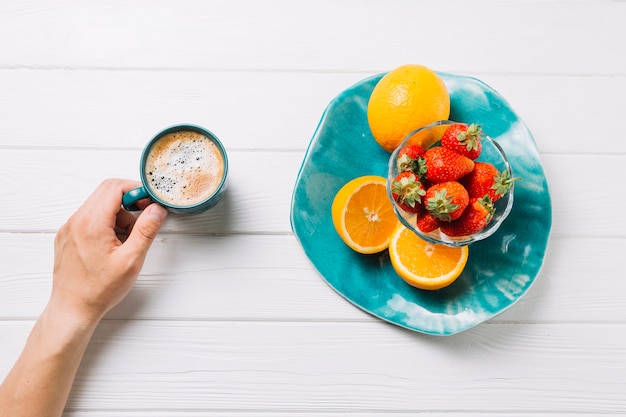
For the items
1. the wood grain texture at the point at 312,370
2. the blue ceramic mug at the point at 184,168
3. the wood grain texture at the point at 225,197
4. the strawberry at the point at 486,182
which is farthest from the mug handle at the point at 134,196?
the strawberry at the point at 486,182

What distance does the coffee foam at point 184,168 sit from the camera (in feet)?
2.90

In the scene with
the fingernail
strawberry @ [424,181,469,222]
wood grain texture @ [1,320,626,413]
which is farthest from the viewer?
wood grain texture @ [1,320,626,413]

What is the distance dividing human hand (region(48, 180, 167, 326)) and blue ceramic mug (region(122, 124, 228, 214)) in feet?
0.11

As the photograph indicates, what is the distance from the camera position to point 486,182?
32.2 inches

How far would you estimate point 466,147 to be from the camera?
0.81m

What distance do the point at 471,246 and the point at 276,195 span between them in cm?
37

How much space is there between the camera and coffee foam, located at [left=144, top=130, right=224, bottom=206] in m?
0.88

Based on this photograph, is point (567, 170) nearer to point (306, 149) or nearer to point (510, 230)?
point (510, 230)

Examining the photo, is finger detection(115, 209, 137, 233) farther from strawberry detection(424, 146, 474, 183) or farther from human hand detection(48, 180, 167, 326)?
strawberry detection(424, 146, 474, 183)

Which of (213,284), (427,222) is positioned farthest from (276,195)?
(427,222)

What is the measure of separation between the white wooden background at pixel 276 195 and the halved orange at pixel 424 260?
0.15 meters

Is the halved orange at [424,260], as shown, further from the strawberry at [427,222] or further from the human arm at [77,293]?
the human arm at [77,293]

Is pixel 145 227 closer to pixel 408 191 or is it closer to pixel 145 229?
pixel 145 229

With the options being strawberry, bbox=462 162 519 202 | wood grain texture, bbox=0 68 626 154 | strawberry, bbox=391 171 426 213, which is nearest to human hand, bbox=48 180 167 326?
wood grain texture, bbox=0 68 626 154
